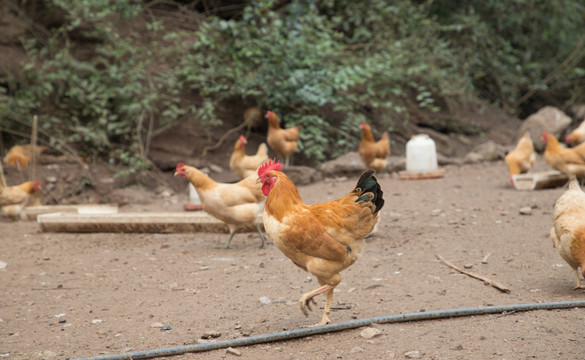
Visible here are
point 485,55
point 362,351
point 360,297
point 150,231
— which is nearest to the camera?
point 362,351

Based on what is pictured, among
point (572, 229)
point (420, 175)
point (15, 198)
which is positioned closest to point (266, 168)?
point (572, 229)

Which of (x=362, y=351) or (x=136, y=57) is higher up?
(x=136, y=57)

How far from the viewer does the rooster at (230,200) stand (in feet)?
19.2

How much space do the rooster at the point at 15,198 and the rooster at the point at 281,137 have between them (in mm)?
3681

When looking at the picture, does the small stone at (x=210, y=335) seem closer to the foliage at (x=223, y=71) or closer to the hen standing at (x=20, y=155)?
the foliage at (x=223, y=71)

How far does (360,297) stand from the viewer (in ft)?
14.2

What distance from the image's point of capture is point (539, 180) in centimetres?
787

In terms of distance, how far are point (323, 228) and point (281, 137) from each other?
6280 millimetres

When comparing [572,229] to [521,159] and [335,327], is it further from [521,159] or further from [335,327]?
[521,159]

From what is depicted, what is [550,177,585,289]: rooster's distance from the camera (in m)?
3.93

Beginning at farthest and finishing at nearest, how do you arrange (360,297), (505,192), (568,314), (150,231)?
(505,192), (150,231), (360,297), (568,314)

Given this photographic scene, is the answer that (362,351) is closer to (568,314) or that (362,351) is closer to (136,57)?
(568,314)

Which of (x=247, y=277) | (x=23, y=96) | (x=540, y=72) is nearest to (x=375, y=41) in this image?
(x=540, y=72)

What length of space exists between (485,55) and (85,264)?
1156 centimetres
